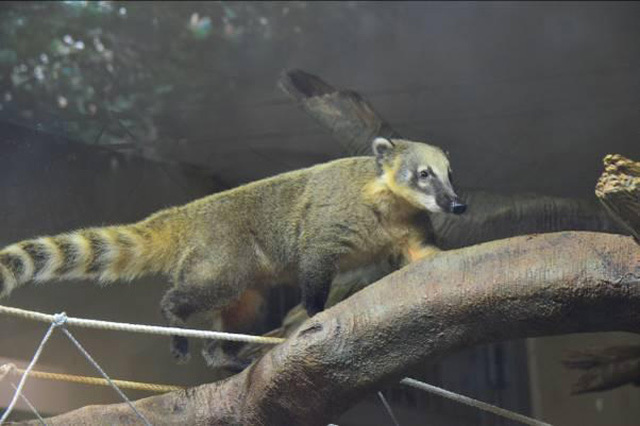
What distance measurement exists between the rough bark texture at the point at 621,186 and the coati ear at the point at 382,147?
135 centimetres

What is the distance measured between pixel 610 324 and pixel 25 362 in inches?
81.4

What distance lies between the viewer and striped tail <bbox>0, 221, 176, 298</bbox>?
296 cm

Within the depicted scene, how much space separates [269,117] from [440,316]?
2.66 metres

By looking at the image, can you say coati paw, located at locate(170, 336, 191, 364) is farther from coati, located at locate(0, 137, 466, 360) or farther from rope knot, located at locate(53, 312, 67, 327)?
rope knot, located at locate(53, 312, 67, 327)

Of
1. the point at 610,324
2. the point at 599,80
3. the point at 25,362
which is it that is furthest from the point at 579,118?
the point at 25,362

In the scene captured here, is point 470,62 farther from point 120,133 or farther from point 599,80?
point 120,133

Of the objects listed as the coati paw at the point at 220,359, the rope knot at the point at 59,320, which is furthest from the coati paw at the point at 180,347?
the rope knot at the point at 59,320

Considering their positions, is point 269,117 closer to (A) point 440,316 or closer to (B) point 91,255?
(B) point 91,255

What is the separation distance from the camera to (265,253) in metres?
3.40

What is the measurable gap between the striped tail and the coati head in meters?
0.89

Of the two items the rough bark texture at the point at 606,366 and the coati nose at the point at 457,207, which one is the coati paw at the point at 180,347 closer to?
the coati nose at the point at 457,207

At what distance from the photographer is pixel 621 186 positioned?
2.02 metres

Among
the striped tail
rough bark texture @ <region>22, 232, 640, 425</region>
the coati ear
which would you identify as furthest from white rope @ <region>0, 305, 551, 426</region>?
the coati ear

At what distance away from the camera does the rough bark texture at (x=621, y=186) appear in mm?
2014
